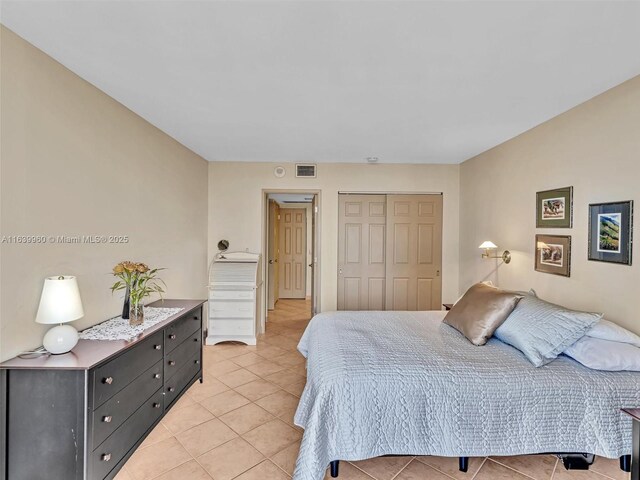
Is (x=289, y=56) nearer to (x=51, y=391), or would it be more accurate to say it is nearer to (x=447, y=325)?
(x=51, y=391)

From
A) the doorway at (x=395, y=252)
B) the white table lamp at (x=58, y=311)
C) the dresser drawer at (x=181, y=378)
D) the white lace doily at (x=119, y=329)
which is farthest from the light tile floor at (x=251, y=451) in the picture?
the doorway at (x=395, y=252)

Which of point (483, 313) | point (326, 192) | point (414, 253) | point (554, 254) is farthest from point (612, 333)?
point (326, 192)

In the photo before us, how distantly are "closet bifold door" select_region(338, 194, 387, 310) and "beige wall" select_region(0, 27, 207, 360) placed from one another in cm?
236

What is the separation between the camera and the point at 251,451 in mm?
2053

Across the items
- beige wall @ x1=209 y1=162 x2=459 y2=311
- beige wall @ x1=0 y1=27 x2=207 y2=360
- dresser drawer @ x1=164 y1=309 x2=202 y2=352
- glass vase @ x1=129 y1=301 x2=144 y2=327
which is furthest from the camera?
beige wall @ x1=209 y1=162 x2=459 y2=311

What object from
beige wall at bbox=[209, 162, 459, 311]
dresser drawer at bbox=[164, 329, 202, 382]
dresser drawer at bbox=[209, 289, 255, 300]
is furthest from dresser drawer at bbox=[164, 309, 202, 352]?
beige wall at bbox=[209, 162, 459, 311]

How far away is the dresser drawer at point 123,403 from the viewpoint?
5.30ft

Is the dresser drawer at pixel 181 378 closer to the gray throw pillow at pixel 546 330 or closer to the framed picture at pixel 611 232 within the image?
the gray throw pillow at pixel 546 330

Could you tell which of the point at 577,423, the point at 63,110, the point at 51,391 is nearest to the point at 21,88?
the point at 63,110

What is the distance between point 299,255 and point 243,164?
310 cm

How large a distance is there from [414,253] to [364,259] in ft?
2.45

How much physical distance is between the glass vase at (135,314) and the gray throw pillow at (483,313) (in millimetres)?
2461

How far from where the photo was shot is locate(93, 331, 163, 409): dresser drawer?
161 cm

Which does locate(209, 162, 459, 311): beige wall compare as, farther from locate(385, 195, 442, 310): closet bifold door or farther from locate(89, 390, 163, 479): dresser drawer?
locate(89, 390, 163, 479): dresser drawer
